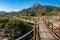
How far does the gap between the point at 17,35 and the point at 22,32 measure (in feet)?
5.70

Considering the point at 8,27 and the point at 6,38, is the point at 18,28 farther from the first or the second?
the point at 6,38

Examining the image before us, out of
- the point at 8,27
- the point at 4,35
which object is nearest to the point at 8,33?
the point at 4,35

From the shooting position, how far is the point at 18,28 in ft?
80.1

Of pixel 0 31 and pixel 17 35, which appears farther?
pixel 0 31

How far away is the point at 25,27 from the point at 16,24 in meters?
1.60

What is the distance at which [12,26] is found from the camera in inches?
995

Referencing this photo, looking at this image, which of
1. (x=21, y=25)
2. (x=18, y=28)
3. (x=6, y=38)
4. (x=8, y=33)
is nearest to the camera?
(x=6, y=38)

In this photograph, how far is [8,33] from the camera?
Result: 2284 cm

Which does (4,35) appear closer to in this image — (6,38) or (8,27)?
(6,38)

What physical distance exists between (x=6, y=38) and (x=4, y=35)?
1152mm

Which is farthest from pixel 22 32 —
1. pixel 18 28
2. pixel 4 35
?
pixel 4 35

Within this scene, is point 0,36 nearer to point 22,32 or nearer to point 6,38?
point 6,38

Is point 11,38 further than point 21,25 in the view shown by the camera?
No

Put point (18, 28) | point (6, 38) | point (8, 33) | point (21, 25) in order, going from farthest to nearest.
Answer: point (21, 25), point (18, 28), point (8, 33), point (6, 38)
